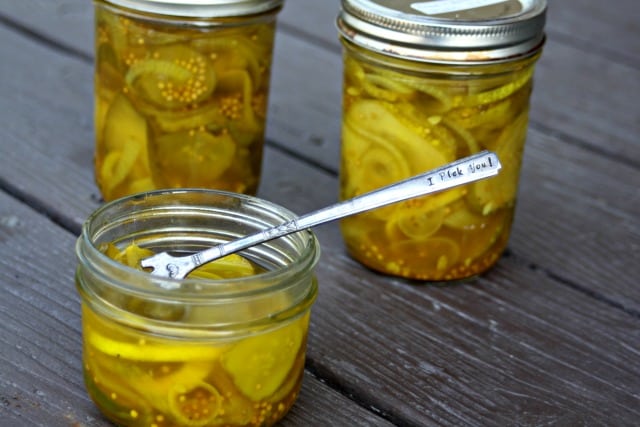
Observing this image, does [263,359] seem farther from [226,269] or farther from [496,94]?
[496,94]

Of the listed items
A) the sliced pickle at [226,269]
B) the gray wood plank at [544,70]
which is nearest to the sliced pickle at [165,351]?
the sliced pickle at [226,269]

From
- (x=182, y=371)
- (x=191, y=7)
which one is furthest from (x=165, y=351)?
(x=191, y=7)

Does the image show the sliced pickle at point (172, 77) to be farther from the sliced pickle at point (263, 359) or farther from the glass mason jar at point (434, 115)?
the sliced pickle at point (263, 359)

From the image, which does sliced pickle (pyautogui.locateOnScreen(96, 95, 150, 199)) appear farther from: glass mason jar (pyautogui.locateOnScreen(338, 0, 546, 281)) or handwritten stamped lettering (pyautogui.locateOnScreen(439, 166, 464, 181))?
handwritten stamped lettering (pyautogui.locateOnScreen(439, 166, 464, 181))

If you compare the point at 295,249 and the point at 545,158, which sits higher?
the point at 295,249

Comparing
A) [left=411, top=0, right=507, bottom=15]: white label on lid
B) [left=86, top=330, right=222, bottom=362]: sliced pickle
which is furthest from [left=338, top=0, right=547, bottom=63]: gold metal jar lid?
[left=86, top=330, right=222, bottom=362]: sliced pickle

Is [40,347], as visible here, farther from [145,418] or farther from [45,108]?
[45,108]

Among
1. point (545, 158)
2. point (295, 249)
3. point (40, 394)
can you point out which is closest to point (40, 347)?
point (40, 394)

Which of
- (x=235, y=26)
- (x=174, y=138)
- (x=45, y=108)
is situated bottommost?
(x=45, y=108)
